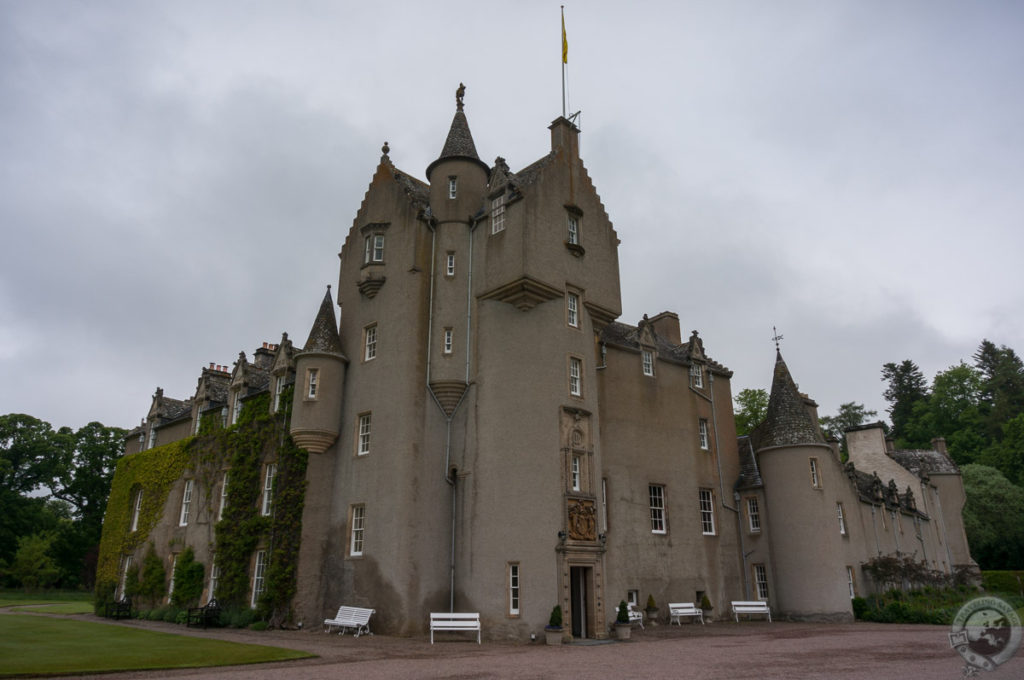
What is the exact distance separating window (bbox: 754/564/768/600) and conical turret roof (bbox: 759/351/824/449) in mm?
6031

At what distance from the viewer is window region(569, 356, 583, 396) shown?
26.3 meters

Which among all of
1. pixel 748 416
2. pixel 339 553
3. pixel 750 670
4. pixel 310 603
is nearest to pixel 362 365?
pixel 339 553

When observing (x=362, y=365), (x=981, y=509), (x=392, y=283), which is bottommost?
(x=981, y=509)

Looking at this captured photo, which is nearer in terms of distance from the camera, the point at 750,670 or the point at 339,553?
the point at 750,670

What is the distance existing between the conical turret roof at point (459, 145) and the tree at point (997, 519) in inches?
2137

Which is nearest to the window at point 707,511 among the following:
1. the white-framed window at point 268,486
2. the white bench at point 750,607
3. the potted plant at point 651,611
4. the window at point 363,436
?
the white bench at point 750,607

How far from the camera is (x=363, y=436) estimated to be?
27.7m

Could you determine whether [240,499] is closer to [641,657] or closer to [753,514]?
[641,657]

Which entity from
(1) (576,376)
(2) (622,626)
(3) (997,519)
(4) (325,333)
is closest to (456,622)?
(2) (622,626)

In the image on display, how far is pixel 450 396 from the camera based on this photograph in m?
26.7

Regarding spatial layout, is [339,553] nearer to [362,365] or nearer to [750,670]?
[362,365]

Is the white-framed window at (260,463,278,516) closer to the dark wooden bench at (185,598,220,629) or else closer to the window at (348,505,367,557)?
the dark wooden bench at (185,598,220,629)

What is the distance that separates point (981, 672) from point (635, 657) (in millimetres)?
7688

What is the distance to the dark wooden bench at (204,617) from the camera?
90.0 feet
